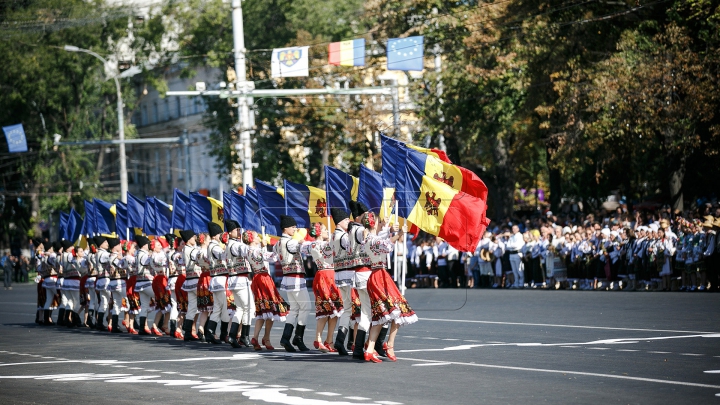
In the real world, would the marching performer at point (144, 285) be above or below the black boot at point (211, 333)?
above

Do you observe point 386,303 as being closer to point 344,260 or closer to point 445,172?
point 344,260

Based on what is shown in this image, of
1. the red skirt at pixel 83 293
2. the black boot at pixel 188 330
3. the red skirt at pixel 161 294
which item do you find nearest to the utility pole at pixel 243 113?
the red skirt at pixel 83 293

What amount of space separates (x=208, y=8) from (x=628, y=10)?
29184 mm

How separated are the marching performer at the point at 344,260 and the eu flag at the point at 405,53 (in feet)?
54.8

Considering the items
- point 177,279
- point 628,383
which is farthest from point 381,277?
point 177,279

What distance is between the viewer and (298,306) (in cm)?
1616

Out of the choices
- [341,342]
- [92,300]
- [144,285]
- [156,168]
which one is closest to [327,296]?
[341,342]

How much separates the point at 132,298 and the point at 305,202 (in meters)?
4.55

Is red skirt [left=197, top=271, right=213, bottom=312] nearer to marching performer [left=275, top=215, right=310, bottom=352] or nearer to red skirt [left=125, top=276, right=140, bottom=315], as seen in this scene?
marching performer [left=275, top=215, right=310, bottom=352]

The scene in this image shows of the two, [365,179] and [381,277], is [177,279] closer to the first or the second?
[365,179]

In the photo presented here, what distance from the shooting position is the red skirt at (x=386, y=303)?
14.1 meters

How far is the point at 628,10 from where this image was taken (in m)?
30.1

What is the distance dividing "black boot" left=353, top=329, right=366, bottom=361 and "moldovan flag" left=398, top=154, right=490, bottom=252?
76.8 inches

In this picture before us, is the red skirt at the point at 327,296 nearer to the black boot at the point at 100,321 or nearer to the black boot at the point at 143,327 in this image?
the black boot at the point at 143,327
